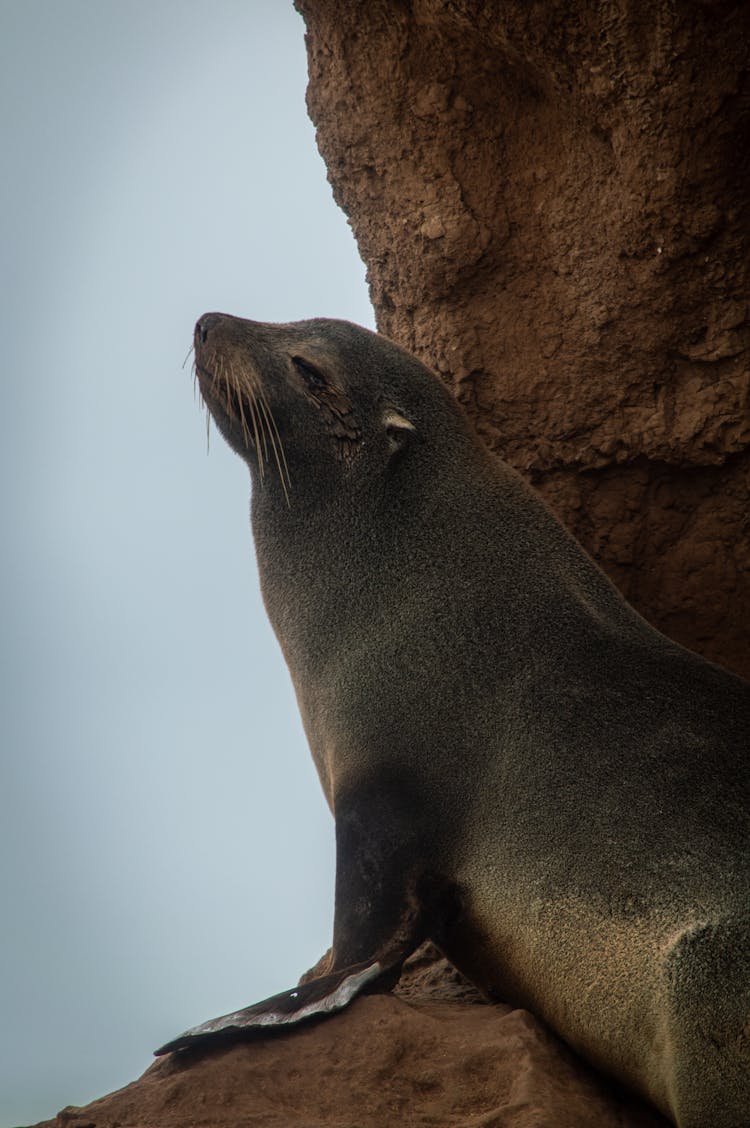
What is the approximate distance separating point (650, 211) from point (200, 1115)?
11.7ft

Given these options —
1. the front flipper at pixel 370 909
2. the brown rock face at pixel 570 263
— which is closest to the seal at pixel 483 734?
the front flipper at pixel 370 909

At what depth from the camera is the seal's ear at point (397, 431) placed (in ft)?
13.9

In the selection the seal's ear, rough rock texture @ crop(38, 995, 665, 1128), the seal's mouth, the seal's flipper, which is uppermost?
the seal's mouth

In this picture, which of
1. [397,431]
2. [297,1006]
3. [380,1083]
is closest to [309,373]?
[397,431]

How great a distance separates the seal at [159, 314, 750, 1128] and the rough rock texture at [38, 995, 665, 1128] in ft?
0.28

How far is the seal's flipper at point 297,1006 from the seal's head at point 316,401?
1785 mm

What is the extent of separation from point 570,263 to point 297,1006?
3.21 m

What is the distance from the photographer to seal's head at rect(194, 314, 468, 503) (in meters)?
4.27

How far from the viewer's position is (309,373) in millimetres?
4363

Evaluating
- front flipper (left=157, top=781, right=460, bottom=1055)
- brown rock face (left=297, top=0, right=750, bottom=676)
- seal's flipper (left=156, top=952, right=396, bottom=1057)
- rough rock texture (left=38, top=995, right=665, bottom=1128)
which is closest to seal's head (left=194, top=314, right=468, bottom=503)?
brown rock face (left=297, top=0, right=750, bottom=676)

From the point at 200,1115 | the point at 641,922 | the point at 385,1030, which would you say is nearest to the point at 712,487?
the point at 641,922

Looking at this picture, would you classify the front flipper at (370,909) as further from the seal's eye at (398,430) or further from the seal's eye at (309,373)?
the seal's eye at (309,373)

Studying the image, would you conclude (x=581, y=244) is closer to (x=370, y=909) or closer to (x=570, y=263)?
(x=570, y=263)

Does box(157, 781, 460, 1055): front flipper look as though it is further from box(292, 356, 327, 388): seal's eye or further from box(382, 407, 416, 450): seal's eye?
box(292, 356, 327, 388): seal's eye
